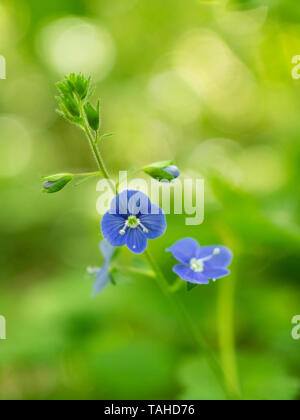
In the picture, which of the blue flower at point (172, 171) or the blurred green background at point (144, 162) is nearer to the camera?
the blue flower at point (172, 171)

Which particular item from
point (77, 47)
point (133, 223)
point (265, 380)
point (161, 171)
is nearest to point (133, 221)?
point (133, 223)

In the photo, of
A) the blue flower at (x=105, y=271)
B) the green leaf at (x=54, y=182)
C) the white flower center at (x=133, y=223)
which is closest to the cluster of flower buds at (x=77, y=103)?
the green leaf at (x=54, y=182)

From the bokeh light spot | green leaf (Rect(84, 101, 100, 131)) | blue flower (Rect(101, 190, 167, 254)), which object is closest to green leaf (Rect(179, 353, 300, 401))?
blue flower (Rect(101, 190, 167, 254))

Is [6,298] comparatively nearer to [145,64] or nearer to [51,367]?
[51,367]

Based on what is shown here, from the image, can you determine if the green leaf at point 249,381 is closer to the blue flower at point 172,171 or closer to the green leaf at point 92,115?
the blue flower at point 172,171
